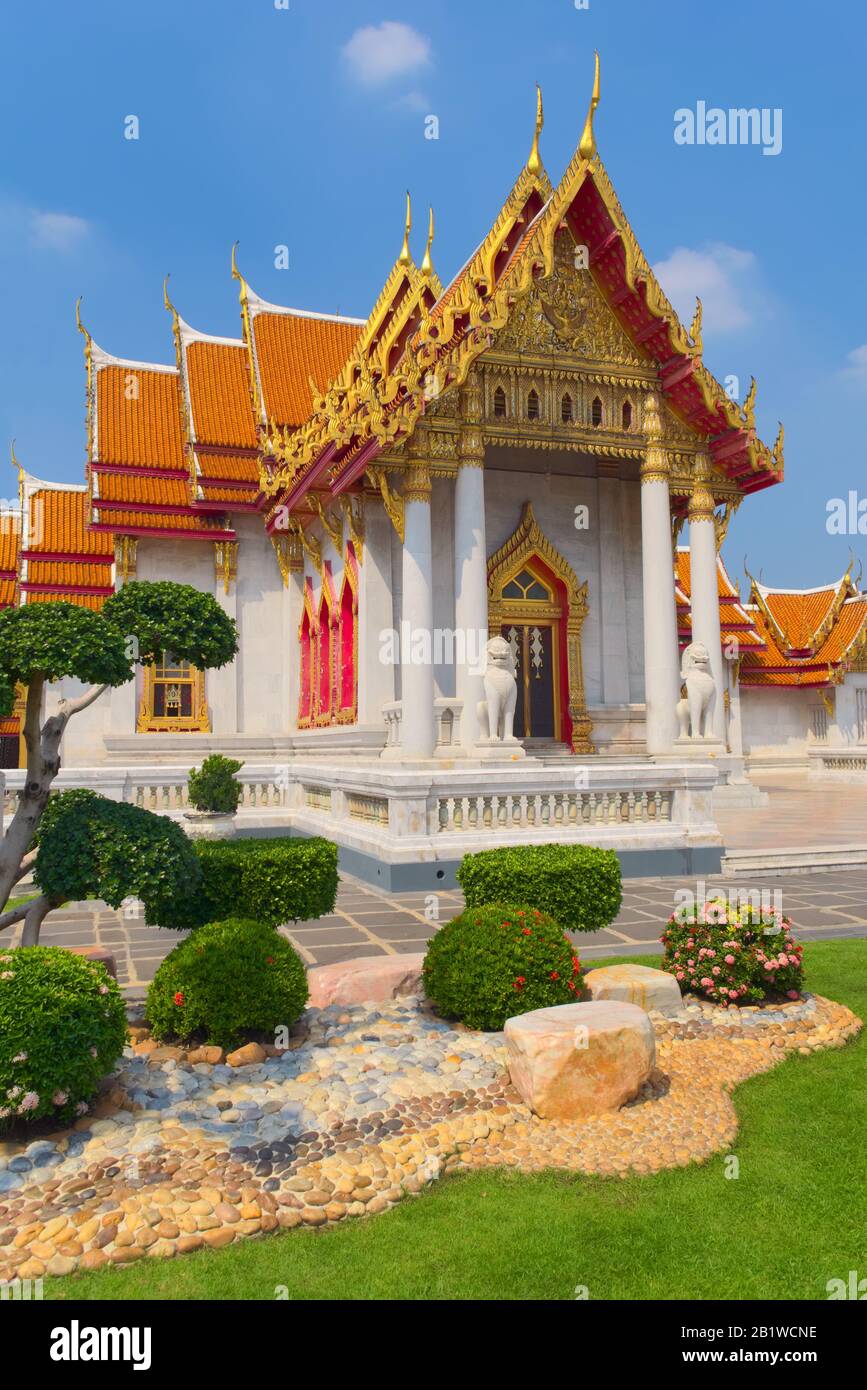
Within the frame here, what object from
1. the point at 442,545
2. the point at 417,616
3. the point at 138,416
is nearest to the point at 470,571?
the point at 417,616

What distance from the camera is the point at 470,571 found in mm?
14547

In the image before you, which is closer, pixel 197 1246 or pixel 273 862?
pixel 197 1246

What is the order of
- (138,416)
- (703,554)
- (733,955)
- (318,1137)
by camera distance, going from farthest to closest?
(138,416) → (703,554) → (733,955) → (318,1137)

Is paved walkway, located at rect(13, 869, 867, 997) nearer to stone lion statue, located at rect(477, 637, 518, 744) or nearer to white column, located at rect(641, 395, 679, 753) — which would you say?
stone lion statue, located at rect(477, 637, 518, 744)

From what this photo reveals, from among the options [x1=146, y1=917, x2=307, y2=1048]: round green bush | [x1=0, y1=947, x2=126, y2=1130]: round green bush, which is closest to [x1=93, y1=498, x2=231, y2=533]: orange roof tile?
[x1=146, y1=917, x2=307, y2=1048]: round green bush

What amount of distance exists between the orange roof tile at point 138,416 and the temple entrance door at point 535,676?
9028 mm

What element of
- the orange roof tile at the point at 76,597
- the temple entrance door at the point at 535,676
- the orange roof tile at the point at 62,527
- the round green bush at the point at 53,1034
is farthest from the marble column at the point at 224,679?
the round green bush at the point at 53,1034

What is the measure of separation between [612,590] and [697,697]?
3.20 metres

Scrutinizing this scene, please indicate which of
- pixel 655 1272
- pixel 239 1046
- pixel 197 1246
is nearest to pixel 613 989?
pixel 239 1046

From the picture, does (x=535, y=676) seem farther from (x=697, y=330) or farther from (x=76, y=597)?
(x=76, y=597)
